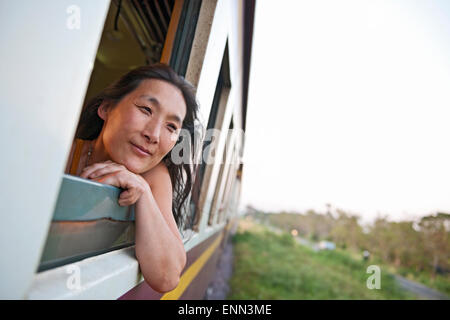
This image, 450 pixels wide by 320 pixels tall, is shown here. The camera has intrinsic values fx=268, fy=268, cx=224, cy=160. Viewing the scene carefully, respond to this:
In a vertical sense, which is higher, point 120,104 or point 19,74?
point 120,104

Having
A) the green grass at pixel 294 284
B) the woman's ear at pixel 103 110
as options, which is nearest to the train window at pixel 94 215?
the woman's ear at pixel 103 110

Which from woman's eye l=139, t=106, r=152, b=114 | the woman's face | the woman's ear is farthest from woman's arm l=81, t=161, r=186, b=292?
the woman's ear

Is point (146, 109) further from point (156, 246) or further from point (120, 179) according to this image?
point (156, 246)

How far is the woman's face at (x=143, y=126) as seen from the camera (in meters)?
1.15

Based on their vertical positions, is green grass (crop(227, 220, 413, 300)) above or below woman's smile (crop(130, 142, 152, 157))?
below

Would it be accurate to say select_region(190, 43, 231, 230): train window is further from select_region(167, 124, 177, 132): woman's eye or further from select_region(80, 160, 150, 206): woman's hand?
select_region(80, 160, 150, 206): woman's hand

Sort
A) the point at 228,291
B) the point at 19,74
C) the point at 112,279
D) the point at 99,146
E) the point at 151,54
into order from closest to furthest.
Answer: the point at 19,74
the point at 112,279
the point at 99,146
the point at 151,54
the point at 228,291

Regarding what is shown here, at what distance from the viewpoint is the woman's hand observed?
0.94 metres

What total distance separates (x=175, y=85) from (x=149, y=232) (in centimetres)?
70

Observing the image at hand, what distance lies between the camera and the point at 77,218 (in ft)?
2.44
